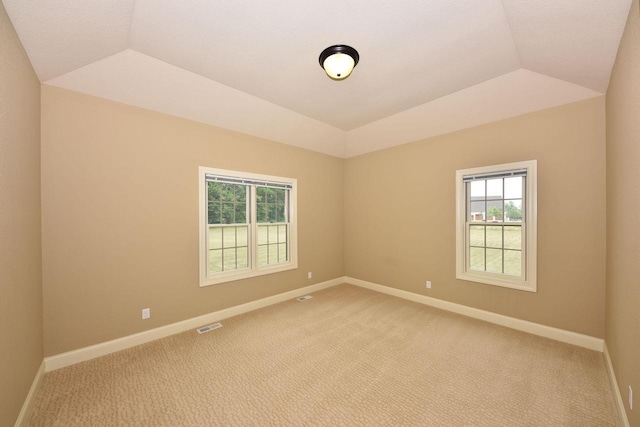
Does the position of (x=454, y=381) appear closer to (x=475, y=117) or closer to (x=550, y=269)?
(x=550, y=269)

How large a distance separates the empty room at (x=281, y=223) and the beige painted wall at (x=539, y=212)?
0.08 ft

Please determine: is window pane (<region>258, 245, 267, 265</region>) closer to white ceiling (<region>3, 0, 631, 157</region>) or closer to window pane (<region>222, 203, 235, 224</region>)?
window pane (<region>222, 203, 235, 224</region>)

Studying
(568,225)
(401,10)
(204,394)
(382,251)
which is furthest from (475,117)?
(204,394)

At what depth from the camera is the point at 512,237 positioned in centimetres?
312

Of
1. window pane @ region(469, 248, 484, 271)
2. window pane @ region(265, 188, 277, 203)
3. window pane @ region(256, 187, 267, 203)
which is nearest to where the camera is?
window pane @ region(469, 248, 484, 271)

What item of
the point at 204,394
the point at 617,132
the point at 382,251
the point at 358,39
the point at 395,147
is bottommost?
the point at 204,394

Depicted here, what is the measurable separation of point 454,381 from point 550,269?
184cm

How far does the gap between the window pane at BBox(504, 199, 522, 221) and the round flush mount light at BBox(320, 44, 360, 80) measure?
8.80 ft

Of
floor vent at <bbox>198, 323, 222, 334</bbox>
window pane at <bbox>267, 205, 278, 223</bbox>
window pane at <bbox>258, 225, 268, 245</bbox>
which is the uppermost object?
window pane at <bbox>267, 205, 278, 223</bbox>

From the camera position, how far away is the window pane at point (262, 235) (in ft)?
13.1

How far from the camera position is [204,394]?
1990 mm

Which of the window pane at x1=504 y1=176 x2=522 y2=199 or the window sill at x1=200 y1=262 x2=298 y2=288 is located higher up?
the window pane at x1=504 y1=176 x2=522 y2=199

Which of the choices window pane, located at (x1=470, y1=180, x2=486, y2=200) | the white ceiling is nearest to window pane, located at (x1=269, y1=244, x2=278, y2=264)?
the white ceiling

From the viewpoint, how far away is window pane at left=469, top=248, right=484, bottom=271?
352 centimetres
